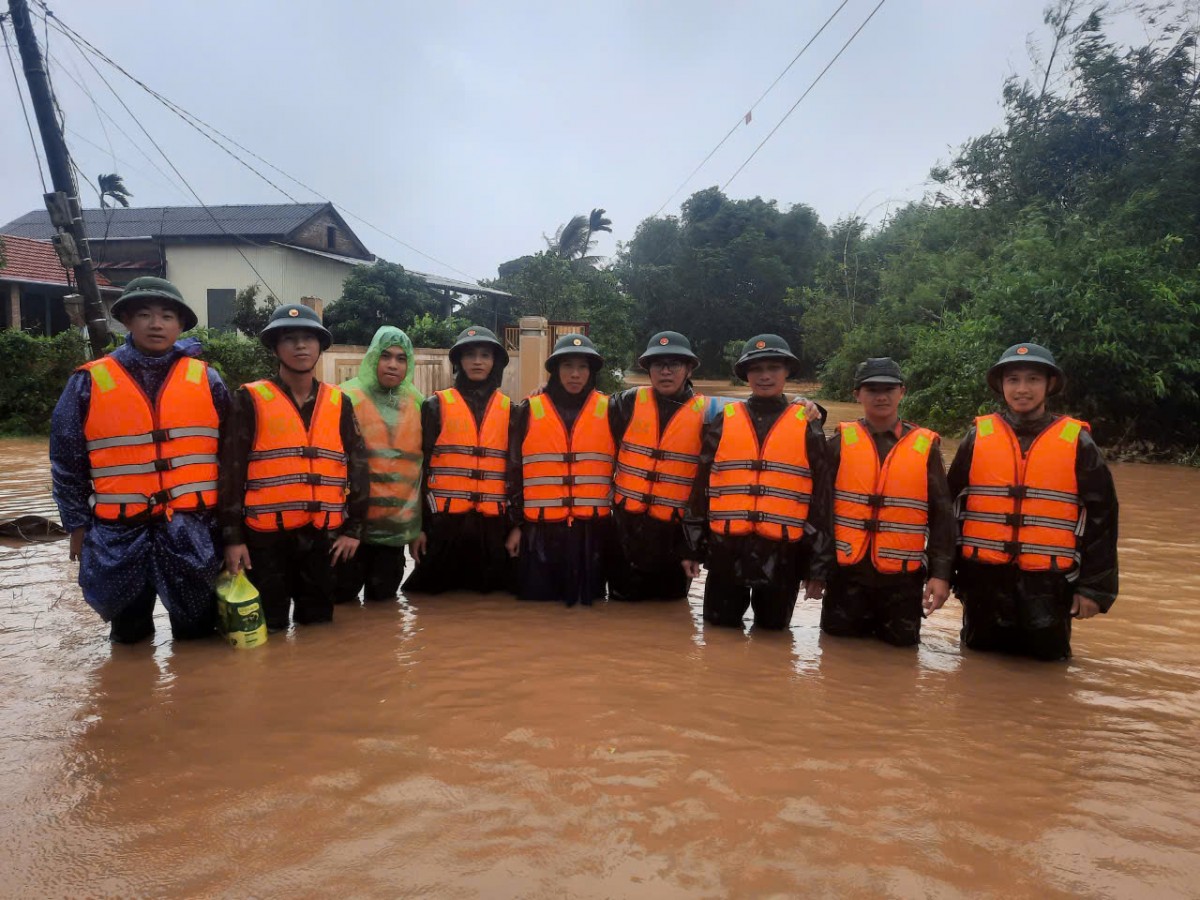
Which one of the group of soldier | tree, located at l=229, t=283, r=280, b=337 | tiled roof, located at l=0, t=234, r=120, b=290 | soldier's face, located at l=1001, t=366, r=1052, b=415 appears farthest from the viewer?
tree, located at l=229, t=283, r=280, b=337

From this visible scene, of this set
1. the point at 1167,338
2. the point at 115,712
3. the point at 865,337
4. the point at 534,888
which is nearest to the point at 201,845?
the point at 534,888

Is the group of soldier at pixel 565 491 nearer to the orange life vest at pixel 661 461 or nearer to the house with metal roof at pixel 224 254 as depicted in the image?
the orange life vest at pixel 661 461

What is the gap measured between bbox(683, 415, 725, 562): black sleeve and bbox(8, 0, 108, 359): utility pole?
20.3ft

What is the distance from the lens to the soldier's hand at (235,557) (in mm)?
4367

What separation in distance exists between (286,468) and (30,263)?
71.2ft

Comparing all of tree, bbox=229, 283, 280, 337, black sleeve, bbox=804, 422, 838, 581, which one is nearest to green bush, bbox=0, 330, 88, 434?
tree, bbox=229, 283, 280, 337

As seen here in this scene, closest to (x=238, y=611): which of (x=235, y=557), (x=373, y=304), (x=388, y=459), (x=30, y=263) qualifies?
(x=235, y=557)

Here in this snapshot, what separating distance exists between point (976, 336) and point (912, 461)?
12.1 m

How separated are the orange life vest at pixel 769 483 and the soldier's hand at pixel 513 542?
1.36 metres

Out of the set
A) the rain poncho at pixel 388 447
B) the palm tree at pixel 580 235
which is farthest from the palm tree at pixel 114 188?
the rain poncho at pixel 388 447

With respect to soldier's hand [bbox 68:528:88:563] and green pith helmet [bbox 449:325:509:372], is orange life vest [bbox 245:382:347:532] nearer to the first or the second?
soldier's hand [bbox 68:528:88:563]

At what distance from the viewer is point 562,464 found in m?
5.25

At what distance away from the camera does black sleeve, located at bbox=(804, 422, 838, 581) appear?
459cm

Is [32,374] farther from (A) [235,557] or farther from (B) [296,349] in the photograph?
(A) [235,557]
